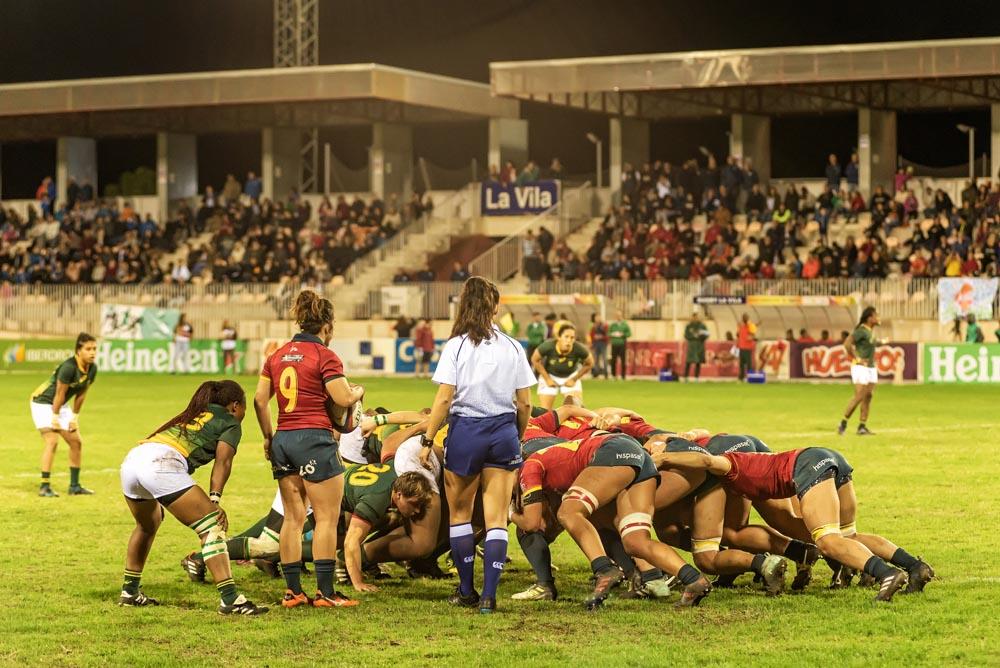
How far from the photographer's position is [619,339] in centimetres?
3994

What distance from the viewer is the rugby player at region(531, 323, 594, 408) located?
2100 centimetres

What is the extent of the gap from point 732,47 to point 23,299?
2818 centimetres

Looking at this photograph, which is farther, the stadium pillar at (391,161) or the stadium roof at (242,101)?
the stadium pillar at (391,161)

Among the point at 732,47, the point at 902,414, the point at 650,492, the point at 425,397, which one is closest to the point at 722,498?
the point at 650,492

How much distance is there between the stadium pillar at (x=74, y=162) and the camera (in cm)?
6197

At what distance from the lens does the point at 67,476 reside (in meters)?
18.2

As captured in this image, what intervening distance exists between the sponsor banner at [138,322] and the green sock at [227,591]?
36789 mm

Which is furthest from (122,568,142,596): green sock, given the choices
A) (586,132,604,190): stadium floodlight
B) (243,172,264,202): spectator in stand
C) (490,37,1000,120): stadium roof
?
(243,172,264,202): spectator in stand

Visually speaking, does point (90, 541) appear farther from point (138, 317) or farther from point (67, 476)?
point (138, 317)

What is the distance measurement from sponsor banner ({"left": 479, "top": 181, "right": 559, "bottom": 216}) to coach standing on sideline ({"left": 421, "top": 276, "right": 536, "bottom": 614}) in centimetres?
4210

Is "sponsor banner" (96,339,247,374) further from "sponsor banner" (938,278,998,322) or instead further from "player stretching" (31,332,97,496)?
"player stretching" (31,332,97,496)

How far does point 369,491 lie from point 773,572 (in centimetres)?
303

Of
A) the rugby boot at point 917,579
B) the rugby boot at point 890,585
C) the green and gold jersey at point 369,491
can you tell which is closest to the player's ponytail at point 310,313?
the green and gold jersey at point 369,491

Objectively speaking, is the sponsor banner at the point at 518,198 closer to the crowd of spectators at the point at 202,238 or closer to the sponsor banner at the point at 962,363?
the crowd of spectators at the point at 202,238
